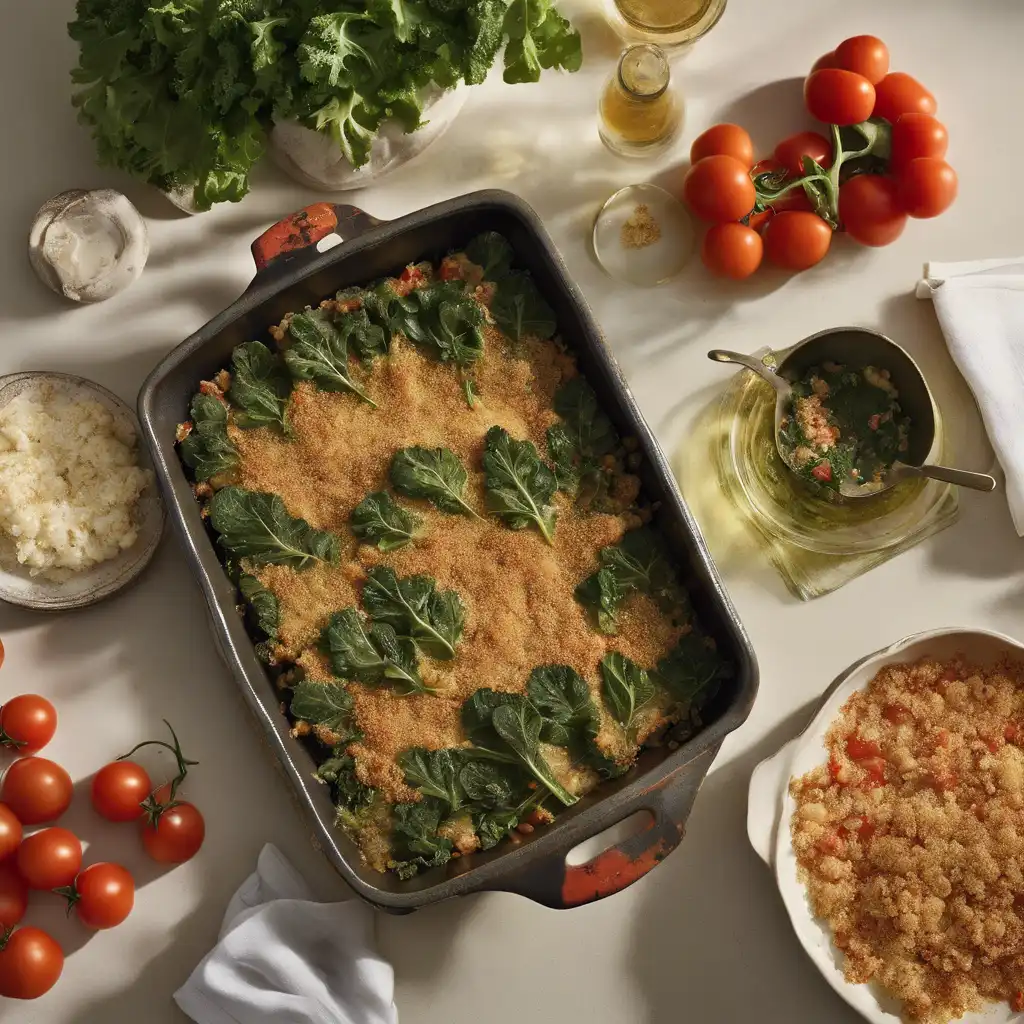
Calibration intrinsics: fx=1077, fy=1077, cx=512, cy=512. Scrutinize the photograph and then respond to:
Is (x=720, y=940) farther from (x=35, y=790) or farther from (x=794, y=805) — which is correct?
(x=35, y=790)

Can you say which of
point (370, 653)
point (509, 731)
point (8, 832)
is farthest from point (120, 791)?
point (509, 731)

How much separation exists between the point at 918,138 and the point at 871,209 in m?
0.18

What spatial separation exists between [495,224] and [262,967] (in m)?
1.64

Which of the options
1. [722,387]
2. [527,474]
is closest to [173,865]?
[527,474]

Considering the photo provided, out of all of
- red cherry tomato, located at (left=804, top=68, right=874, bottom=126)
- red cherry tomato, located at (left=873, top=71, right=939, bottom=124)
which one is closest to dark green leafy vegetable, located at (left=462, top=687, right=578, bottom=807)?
red cherry tomato, located at (left=804, top=68, right=874, bottom=126)

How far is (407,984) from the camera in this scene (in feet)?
7.80

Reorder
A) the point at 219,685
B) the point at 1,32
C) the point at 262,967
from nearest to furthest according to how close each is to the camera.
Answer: the point at 262,967 < the point at 219,685 < the point at 1,32

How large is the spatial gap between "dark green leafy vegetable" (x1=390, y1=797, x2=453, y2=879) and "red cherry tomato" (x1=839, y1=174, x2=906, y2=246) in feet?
5.17

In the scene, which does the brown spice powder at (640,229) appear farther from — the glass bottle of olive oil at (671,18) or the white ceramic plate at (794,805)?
the white ceramic plate at (794,805)

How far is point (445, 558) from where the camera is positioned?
2.27 meters

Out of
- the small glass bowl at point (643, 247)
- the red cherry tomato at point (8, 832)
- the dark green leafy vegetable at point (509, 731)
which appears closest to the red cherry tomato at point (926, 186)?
the small glass bowl at point (643, 247)

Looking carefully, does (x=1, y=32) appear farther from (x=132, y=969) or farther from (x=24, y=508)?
(x=132, y=969)

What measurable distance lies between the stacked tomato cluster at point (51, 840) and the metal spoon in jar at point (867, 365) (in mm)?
1499

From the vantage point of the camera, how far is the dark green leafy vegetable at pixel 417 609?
2.22 meters
